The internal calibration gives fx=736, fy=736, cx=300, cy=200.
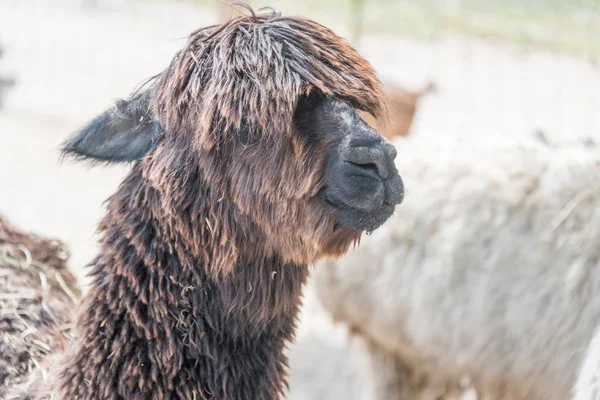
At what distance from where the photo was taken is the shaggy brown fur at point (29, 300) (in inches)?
88.7

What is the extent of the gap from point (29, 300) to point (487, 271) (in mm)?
2123

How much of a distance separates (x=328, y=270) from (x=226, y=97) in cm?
220

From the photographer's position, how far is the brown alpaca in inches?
73.1

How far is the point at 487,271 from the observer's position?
3588 millimetres

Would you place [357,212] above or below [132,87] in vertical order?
below

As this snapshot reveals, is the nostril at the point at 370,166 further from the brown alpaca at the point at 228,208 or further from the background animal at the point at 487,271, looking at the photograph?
the background animal at the point at 487,271

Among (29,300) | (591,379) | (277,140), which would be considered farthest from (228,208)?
(591,379)

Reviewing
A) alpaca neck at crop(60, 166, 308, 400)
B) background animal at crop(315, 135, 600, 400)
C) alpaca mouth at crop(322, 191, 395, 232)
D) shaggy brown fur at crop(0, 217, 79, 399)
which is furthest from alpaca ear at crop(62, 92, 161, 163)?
background animal at crop(315, 135, 600, 400)

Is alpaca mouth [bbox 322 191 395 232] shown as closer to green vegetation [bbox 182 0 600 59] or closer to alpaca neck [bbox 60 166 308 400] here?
alpaca neck [bbox 60 166 308 400]

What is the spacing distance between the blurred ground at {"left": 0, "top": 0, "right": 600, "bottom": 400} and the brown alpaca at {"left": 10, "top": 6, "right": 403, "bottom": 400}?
2.02 metres

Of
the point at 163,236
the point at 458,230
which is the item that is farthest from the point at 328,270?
the point at 163,236

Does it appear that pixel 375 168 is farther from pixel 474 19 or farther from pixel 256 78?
pixel 474 19

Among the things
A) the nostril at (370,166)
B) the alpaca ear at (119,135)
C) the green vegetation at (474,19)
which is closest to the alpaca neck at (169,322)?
the alpaca ear at (119,135)

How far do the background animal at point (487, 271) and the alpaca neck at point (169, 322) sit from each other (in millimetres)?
1447
